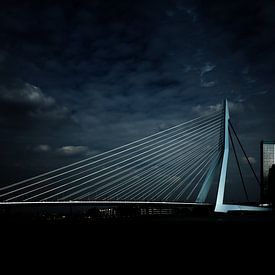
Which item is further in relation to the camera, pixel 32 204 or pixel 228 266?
pixel 32 204

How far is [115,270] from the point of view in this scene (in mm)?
6234

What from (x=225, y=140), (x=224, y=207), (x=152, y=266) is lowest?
(x=224, y=207)

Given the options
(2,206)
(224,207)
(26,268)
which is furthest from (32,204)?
(26,268)

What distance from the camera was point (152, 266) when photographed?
666 centimetres

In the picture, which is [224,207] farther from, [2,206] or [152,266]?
[152,266]

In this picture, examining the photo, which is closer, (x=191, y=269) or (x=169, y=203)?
(x=191, y=269)

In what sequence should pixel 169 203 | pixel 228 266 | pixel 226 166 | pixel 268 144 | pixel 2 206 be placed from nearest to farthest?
A: pixel 228 266 < pixel 2 206 < pixel 226 166 < pixel 169 203 < pixel 268 144

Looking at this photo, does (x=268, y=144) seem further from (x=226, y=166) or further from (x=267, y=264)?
(x=267, y=264)

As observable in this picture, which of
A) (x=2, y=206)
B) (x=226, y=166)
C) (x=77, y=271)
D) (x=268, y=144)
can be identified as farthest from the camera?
(x=268, y=144)

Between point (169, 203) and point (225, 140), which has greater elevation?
point (225, 140)

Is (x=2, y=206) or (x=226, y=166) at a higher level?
(x=226, y=166)

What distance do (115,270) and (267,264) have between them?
3.17 meters

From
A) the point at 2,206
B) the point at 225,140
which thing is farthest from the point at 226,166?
the point at 2,206

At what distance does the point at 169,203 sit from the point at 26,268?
29689 millimetres
